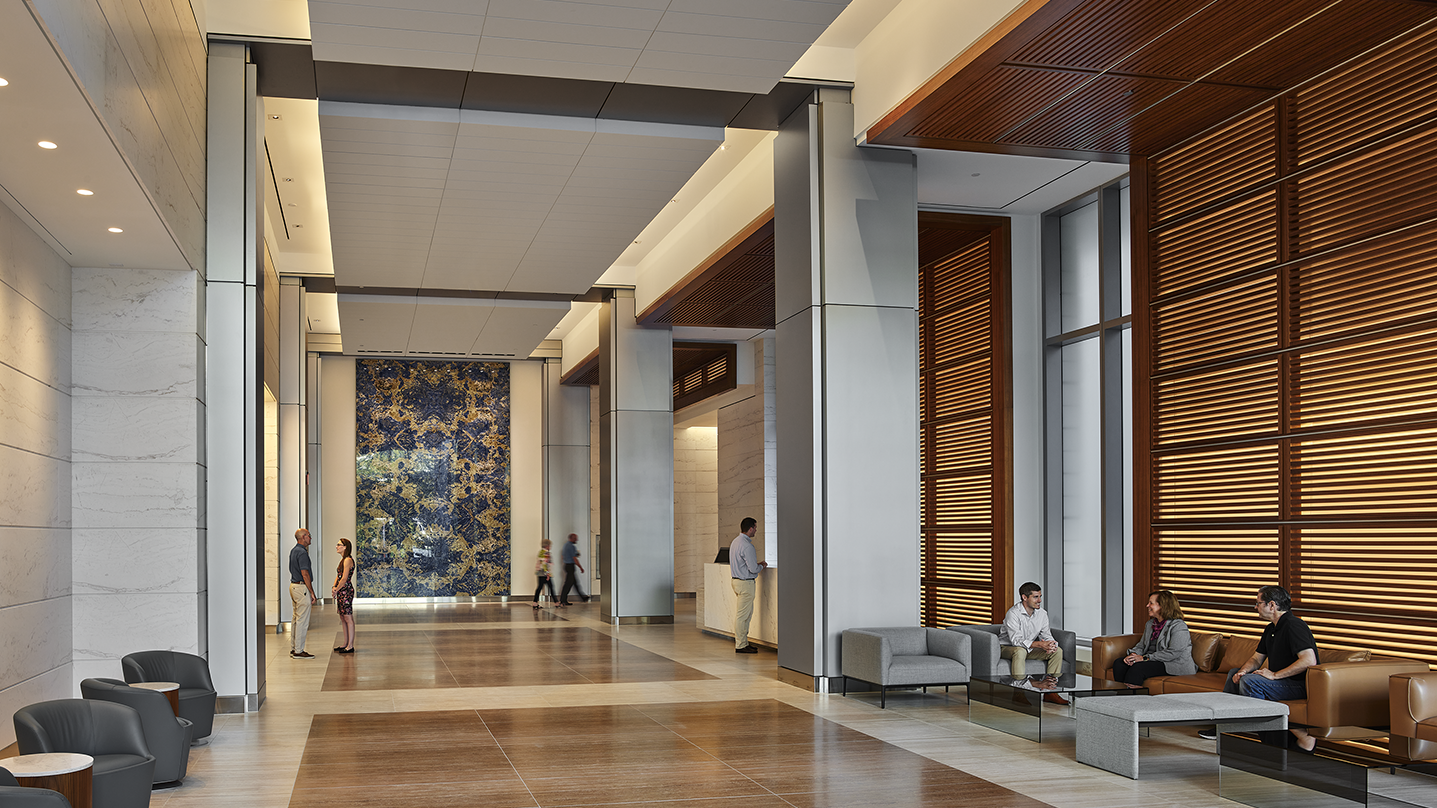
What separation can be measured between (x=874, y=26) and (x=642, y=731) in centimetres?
589

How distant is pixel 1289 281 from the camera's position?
8.40 m

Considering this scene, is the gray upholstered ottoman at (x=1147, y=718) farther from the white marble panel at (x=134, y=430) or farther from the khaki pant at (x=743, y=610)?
the khaki pant at (x=743, y=610)

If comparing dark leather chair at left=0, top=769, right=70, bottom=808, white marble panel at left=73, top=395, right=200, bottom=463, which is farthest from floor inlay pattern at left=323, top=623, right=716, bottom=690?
dark leather chair at left=0, top=769, right=70, bottom=808

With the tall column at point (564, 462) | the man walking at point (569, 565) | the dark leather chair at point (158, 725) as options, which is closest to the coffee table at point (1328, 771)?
the dark leather chair at point (158, 725)

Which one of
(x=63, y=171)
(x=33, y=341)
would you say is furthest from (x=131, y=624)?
(x=63, y=171)

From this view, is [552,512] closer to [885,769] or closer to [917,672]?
[917,672]

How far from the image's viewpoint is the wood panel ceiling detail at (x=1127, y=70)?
718 cm

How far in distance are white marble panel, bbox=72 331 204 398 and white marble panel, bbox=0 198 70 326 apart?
290 millimetres

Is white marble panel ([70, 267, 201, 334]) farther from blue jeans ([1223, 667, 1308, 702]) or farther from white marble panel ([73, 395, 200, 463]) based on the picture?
blue jeans ([1223, 667, 1308, 702])

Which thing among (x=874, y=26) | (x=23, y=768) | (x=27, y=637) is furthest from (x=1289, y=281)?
(x=27, y=637)

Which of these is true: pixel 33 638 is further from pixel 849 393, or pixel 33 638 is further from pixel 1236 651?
pixel 1236 651

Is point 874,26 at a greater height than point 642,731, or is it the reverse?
point 874,26

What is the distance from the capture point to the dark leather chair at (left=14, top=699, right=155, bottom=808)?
5.29m

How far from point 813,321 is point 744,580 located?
4.72 metres
